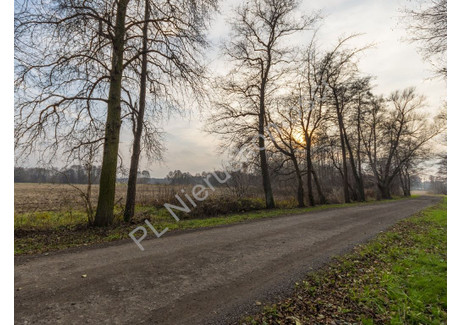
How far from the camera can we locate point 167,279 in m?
4.19

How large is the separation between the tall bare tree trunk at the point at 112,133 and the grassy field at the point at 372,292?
7118 mm

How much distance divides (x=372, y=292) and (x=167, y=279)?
3.74 metres

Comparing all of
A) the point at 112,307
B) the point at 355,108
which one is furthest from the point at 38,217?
the point at 355,108

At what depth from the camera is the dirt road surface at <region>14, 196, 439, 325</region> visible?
3148 millimetres

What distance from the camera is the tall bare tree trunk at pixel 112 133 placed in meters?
8.31

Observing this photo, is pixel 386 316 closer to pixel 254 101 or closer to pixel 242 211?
pixel 242 211

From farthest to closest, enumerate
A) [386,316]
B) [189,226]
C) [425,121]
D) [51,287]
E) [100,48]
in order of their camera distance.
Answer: [425,121] < [189,226] < [100,48] < [51,287] < [386,316]

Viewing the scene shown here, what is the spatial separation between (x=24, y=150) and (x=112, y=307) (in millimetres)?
6865

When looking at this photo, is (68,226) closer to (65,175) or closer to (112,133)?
(65,175)

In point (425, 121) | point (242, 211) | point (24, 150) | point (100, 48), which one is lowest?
point (242, 211)

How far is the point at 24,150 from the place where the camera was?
731 centimetres

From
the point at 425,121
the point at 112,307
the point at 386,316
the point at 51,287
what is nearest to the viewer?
the point at 112,307

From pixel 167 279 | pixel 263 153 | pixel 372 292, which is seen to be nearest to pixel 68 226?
pixel 167 279

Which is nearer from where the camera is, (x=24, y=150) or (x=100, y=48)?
(x=24, y=150)
